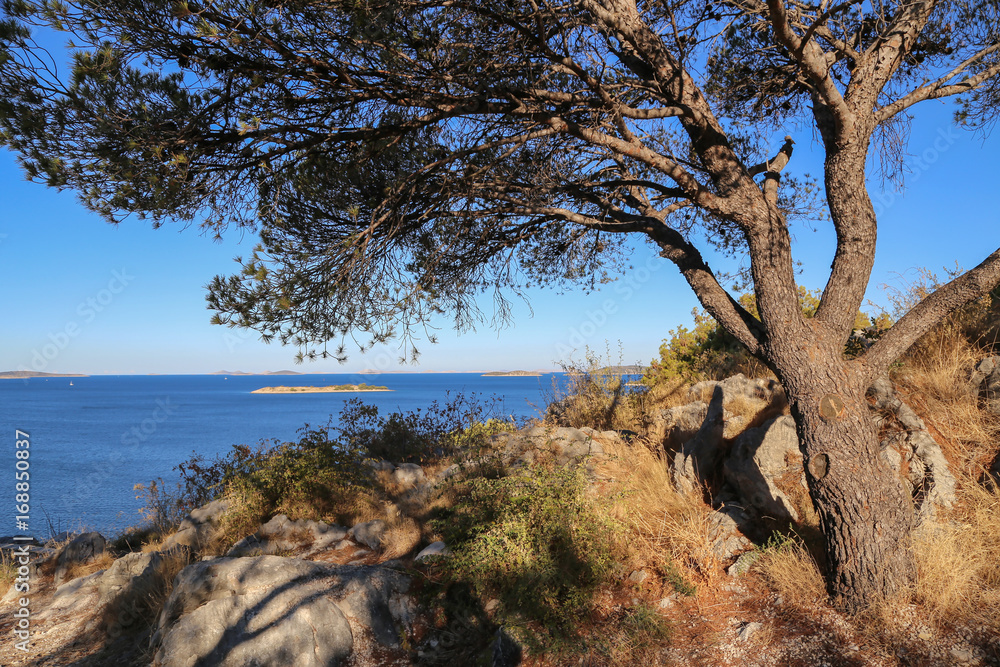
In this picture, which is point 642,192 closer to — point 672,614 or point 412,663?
point 672,614

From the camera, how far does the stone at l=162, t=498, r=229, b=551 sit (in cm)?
671

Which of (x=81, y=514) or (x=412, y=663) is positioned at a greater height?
(x=412, y=663)

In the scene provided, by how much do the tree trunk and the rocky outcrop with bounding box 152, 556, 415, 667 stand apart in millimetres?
3564

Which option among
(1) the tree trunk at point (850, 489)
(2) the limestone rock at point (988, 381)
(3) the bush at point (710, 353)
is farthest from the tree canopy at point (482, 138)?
(3) the bush at point (710, 353)

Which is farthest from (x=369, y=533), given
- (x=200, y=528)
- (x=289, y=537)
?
(x=200, y=528)

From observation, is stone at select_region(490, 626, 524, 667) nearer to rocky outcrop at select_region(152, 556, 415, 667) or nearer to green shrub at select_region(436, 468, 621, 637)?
green shrub at select_region(436, 468, 621, 637)

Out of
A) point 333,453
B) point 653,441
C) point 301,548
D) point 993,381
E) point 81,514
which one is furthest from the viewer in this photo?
point 81,514

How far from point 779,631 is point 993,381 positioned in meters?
4.07

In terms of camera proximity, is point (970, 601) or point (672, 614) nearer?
point (970, 601)

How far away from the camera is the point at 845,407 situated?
4.08m

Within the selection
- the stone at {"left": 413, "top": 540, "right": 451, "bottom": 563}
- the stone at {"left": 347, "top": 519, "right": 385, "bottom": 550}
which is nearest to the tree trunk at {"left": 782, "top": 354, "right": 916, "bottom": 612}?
the stone at {"left": 413, "top": 540, "right": 451, "bottom": 563}

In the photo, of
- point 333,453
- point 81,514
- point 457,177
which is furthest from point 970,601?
point 81,514

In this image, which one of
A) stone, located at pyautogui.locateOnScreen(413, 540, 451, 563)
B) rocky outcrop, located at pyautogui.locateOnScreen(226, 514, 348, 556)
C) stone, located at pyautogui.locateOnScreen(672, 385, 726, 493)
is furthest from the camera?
rocky outcrop, located at pyautogui.locateOnScreen(226, 514, 348, 556)

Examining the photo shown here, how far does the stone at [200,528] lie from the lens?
6707mm
